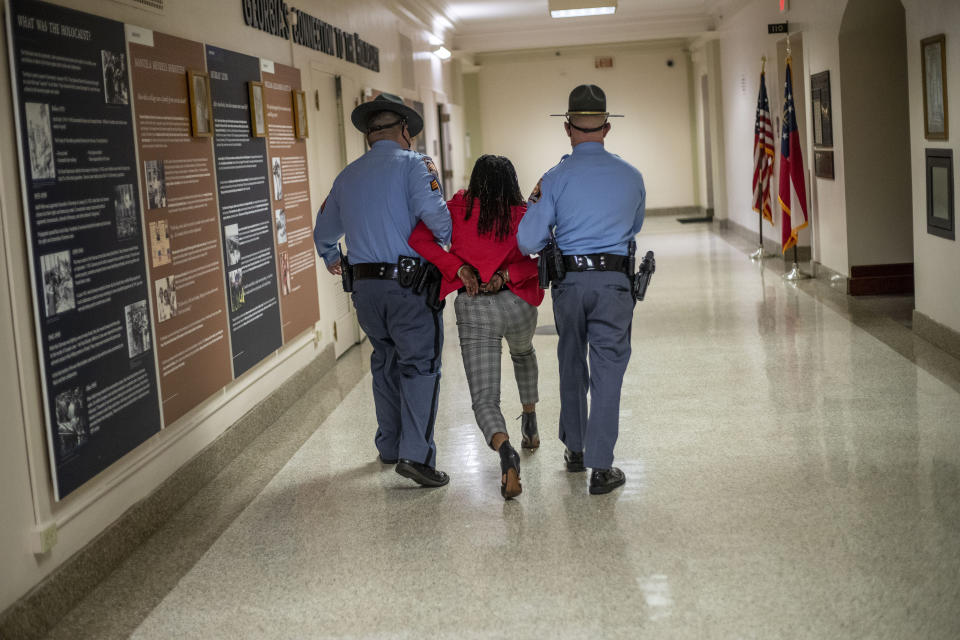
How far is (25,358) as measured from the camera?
10.3 feet

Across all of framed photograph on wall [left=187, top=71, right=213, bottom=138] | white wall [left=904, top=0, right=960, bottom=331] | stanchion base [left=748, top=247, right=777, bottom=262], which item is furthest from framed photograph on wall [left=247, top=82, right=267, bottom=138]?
stanchion base [left=748, top=247, right=777, bottom=262]

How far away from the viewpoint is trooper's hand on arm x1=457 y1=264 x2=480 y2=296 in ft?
13.6

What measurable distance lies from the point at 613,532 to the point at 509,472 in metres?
0.53

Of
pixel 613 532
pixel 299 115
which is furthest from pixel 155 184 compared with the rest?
pixel 299 115

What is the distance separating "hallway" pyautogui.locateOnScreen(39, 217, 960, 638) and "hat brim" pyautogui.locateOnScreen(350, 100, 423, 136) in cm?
151

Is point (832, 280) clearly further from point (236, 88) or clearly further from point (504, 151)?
point (504, 151)

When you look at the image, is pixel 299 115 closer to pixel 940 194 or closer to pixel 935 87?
pixel 935 87

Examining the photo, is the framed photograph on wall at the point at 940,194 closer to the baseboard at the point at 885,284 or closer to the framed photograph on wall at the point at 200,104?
the baseboard at the point at 885,284

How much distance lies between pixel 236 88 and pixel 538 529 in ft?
9.50

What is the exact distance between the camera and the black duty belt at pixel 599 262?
4.02 meters

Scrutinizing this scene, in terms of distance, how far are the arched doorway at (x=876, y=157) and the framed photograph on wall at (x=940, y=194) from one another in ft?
7.18

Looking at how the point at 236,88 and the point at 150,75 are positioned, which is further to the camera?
the point at 236,88

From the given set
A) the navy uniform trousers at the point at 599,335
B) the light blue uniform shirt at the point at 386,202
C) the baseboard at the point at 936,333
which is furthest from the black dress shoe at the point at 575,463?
the baseboard at the point at 936,333

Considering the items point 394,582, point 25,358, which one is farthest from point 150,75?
point 394,582
